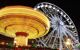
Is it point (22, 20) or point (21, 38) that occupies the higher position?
point (22, 20)

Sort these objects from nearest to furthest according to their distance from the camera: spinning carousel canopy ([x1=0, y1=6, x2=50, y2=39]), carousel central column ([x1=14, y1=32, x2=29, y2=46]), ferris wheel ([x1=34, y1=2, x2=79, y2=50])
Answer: spinning carousel canopy ([x1=0, y1=6, x2=50, y2=39]) → carousel central column ([x1=14, y1=32, x2=29, y2=46]) → ferris wheel ([x1=34, y1=2, x2=79, y2=50])

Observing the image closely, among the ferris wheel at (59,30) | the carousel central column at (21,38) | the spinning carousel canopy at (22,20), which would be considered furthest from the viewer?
the ferris wheel at (59,30)

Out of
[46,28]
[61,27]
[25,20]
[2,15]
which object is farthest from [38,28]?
[61,27]

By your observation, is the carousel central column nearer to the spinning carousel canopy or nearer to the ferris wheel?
the spinning carousel canopy

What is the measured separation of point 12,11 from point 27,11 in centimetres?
100

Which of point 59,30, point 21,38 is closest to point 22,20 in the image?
point 21,38

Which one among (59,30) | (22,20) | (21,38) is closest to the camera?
(22,20)

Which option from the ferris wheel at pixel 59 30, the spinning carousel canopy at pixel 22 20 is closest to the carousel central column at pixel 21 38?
the spinning carousel canopy at pixel 22 20

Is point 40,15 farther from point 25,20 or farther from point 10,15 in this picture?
point 10,15

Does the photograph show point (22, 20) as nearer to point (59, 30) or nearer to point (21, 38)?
point (21, 38)

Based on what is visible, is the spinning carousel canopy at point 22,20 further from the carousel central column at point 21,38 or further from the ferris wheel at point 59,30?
the ferris wheel at point 59,30

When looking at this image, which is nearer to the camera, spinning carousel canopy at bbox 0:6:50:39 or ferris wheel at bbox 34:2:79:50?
spinning carousel canopy at bbox 0:6:50:39

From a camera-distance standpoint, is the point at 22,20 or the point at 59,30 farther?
the point at 59,30

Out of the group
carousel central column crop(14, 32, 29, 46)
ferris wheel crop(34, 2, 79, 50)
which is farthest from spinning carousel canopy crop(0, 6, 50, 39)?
ferris wheel crop(34, 2, 79, 50)
